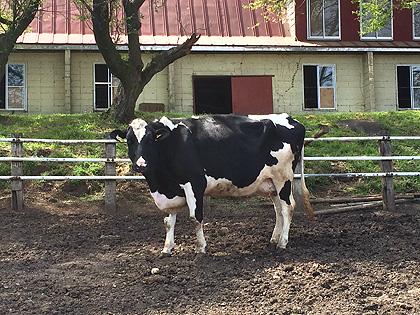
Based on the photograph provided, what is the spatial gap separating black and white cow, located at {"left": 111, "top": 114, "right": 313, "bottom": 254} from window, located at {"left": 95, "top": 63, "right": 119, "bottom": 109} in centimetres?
1337

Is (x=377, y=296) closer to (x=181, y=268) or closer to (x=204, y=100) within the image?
(x=181, y=268)

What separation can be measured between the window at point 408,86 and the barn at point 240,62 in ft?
0.14

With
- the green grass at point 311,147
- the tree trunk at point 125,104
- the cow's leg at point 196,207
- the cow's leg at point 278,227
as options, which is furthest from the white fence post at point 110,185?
the tree trunk at point 125,104

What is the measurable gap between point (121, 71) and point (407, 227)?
8.05 meters

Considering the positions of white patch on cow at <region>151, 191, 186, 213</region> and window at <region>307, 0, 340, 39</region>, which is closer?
white patch on cow at <region>151, 191, 186, 213</region>

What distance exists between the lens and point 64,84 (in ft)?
65.9

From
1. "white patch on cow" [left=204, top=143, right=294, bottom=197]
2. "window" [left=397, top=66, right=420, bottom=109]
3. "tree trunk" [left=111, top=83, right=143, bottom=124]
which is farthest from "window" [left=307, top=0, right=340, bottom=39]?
"white patch on cow" [left=204, top=143, right=294, bottom=197]

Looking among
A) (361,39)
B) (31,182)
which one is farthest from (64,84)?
(361,39)

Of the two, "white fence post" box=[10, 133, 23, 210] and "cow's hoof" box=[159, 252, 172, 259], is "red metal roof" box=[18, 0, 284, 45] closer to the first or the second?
"white fence post" box=[10, 133, 23, 210]

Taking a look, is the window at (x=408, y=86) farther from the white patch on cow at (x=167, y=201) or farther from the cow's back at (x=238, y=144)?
the white patch on cow at (x=167, y=201)

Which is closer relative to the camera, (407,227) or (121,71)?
(407,227)

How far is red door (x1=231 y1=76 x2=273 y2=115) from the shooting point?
68.2 feet

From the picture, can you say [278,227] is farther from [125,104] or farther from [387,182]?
[125,104]

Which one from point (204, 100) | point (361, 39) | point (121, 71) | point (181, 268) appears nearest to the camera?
point (181, 268)
